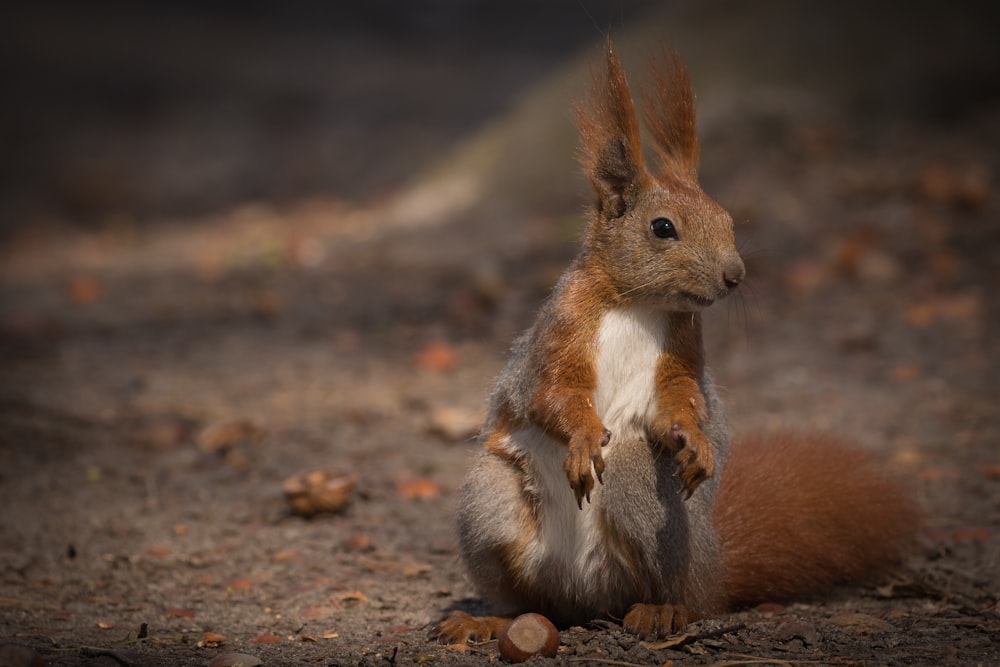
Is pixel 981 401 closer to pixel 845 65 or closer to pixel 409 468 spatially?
pixel 409 468

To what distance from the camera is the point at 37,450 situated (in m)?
3.91

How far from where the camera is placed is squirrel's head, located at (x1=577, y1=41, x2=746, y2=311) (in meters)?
2.45

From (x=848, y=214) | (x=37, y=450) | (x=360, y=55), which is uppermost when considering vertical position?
(x=360, y=55)

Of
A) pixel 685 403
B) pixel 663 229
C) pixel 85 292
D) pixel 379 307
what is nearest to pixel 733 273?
pixel 663 229

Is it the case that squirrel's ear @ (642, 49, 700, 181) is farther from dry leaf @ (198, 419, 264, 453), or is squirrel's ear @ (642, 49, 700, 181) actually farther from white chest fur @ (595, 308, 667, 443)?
dry leaf @ (198, 419, 264, 453)

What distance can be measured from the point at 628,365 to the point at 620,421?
13 cm

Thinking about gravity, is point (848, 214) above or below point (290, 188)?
below

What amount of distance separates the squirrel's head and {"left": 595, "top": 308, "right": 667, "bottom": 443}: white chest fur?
0.05m

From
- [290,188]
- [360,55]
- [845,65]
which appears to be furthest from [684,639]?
[360,55]

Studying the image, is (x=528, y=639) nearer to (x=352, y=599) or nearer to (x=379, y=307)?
(x=352, y=599)

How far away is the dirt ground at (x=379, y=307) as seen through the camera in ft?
9.51

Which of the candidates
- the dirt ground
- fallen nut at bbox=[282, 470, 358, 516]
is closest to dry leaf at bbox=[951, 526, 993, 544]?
A: the dirt ground

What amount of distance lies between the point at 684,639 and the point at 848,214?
441 centimetres

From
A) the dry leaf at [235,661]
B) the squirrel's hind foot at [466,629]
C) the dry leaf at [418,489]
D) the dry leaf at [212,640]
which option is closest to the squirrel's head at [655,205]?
the squirrel's hind foot at [466,629]
